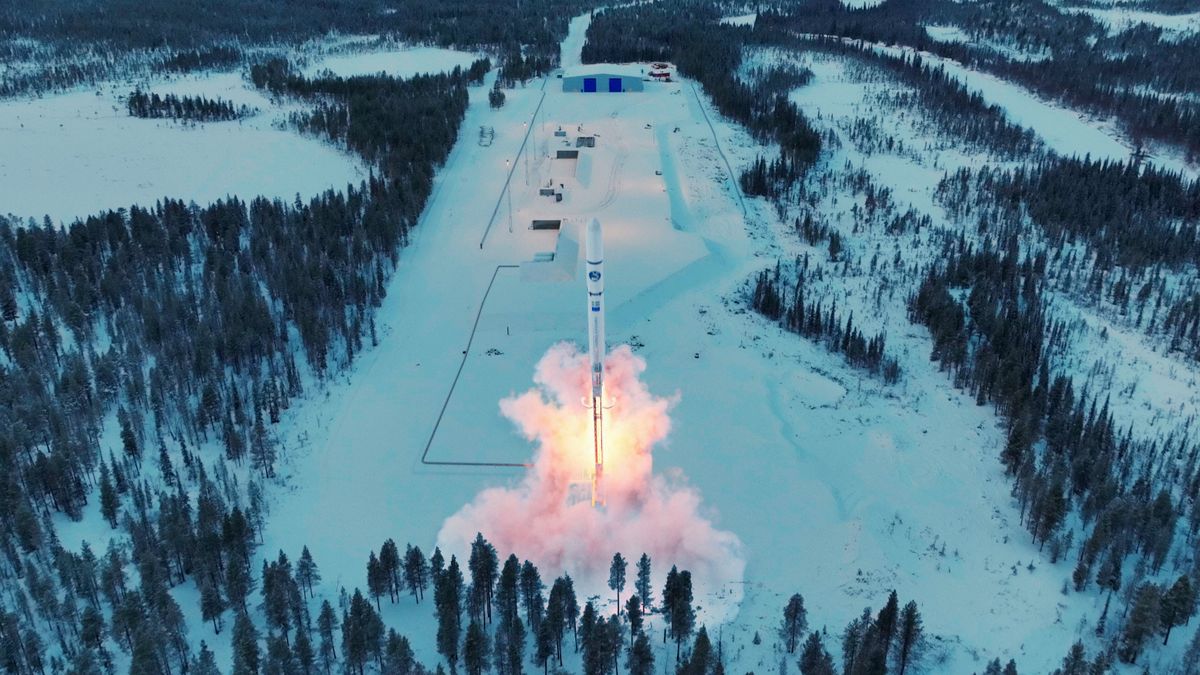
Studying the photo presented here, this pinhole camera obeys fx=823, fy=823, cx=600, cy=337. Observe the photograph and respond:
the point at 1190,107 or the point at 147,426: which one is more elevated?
the point at 1190,107

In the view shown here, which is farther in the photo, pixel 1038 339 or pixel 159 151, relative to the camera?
pixel 159 151

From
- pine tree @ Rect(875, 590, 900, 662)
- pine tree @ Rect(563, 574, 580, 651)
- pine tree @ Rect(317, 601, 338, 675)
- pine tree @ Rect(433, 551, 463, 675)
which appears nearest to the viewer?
pine tree @ Rect(875, 590, 900, 662)

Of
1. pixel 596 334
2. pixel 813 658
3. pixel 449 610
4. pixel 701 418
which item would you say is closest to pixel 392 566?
pixel 449 610

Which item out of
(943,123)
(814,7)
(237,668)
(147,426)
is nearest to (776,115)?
(943,123)

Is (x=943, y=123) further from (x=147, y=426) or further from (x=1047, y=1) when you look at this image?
(x=1047, y=1)

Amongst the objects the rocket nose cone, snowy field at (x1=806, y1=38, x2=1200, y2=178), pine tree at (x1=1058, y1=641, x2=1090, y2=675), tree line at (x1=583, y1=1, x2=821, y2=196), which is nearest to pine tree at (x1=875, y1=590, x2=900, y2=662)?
pine tree at (x1=1058, y1=641, x2=1090, y2=675)

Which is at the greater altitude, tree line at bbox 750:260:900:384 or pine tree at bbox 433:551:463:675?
tree line at bbox 750:260:900:384

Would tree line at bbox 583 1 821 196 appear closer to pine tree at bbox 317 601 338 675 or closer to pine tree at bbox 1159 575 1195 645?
pine tree at bbox 1159 575 1195 645

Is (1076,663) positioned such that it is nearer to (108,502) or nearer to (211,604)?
(211,604)
